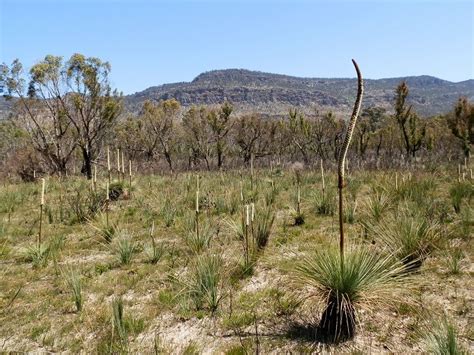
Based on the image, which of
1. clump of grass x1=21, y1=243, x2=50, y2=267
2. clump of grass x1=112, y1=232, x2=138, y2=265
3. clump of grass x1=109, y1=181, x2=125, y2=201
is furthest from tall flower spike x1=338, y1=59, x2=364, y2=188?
clump of grass x1=109, y1=181, x2=125, y2=201

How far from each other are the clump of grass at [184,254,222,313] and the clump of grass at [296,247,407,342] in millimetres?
1211

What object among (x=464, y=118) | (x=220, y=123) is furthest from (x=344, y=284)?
(x=464, y=118)

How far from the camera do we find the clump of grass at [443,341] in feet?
9.48

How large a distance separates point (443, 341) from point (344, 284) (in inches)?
33.7

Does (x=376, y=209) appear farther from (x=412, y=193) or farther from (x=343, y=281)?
(x=343, y=281)

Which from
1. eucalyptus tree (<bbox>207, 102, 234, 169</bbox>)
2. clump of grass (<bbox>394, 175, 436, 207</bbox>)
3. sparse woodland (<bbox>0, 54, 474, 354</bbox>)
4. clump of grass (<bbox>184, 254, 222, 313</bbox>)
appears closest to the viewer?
sparse woodland (<bbox>0, 54, 474, 354</bbox>)

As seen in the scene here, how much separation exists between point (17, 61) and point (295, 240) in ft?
73.2

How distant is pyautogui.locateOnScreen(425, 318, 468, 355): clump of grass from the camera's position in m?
2.89

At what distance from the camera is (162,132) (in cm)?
3653

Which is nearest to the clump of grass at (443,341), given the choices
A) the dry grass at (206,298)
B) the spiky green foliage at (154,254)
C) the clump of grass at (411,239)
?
the dry grass at (206,298)

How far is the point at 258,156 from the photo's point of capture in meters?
45.5

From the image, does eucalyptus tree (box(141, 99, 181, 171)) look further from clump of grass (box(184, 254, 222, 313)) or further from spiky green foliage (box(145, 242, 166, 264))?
clump of grass (box(184, 254, 222, 313))

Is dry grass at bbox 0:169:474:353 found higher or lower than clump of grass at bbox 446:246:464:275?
lower

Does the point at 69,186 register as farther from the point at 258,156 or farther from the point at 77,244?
the point at 258,156
